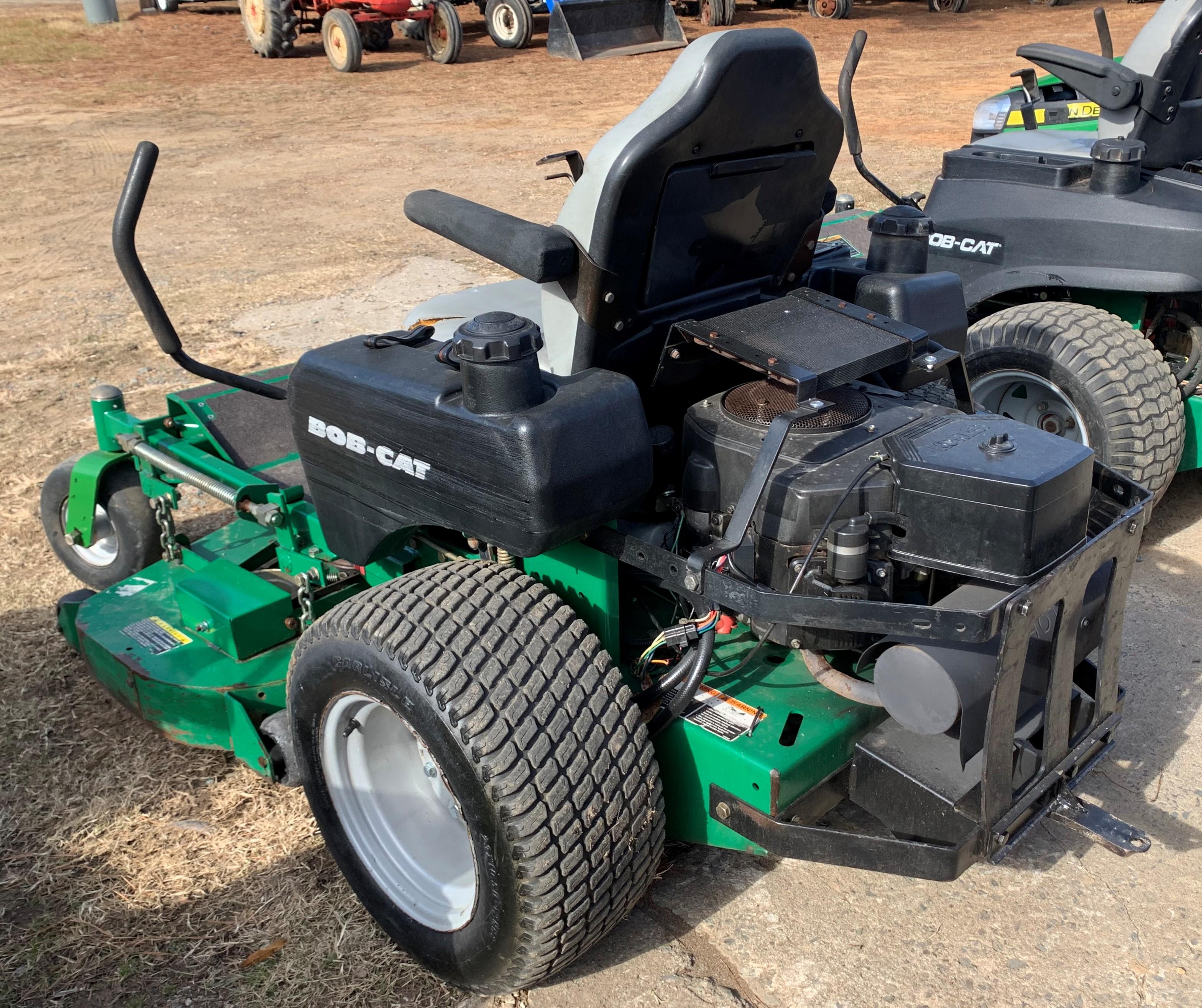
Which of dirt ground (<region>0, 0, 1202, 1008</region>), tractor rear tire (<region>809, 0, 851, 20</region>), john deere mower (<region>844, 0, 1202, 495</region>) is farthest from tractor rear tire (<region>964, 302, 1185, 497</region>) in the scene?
tractor rear tire (<region>809, 0, 851, 20</region>)

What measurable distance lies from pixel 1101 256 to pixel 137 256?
3.01 metres

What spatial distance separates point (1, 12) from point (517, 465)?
76.3 feet

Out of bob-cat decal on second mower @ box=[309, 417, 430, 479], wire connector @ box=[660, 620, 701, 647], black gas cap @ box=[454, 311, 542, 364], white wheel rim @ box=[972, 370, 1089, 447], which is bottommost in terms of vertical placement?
white wheel rim @ box=[972, 370, 1089, 447]

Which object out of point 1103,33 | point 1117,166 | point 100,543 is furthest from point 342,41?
point 1117,166

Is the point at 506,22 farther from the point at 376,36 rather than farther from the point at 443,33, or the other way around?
the point at 376,36

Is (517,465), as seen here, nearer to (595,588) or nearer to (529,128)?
(595,588)

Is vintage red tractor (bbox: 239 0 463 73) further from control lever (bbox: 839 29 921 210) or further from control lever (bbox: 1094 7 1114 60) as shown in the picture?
control lever (bbox: 839 29 921 210)

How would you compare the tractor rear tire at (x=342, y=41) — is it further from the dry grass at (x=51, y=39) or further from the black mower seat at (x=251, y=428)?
the black mower seat at (x=251, y=428)

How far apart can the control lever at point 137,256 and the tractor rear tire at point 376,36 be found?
1446 cm

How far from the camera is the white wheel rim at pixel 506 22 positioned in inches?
640

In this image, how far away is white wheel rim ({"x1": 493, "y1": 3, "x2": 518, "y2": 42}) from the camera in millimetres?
16266

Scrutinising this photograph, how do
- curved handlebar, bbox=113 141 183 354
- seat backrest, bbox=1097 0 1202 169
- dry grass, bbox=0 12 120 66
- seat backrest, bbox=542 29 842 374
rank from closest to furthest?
seat backrest, bbox=542 29 842 374 → curved handlebar, bbox=113 141 183 354 → seat backrest, bbox=1097 0 1202 169 → dry grass, bbox=0 12 120 66

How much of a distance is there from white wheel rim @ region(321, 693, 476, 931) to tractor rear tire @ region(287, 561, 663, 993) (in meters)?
0.02

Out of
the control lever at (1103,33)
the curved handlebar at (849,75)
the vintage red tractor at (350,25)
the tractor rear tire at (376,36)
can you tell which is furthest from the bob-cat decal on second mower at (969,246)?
the tractor rear tire at (376,36)
